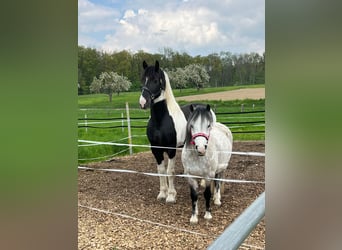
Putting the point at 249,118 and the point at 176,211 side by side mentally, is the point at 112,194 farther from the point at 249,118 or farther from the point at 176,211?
the point at 249,118

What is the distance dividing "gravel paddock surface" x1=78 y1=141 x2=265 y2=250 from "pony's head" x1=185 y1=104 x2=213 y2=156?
0.51 ft

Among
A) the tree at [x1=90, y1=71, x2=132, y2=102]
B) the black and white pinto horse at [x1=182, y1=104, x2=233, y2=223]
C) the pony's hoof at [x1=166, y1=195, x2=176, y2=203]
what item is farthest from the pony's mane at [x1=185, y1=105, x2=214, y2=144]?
the pony's hoof at [x1=166, y1=195, x2=176, y2=203]

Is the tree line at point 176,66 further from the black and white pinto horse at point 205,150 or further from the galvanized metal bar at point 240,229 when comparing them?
the galvanized metal bar at point 240,229

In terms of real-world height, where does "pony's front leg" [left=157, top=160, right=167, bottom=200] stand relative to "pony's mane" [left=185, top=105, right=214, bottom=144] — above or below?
below

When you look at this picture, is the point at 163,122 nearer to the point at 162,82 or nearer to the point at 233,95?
the point at 162,82

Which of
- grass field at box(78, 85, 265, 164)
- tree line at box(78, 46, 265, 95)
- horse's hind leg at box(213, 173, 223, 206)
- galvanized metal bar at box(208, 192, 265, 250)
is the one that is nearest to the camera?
galvanized metal bar at box(208, 192, 265, 250)

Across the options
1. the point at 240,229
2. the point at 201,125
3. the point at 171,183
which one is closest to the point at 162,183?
the point at 171,183

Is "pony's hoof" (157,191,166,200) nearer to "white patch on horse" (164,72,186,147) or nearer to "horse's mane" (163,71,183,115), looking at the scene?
"white patch on horse" (164,72,186,147)

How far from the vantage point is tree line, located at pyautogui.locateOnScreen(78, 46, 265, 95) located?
924mm

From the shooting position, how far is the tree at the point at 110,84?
1062mm

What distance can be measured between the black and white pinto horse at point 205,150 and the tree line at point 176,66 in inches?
4.7

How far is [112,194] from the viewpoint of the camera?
1369 mm
